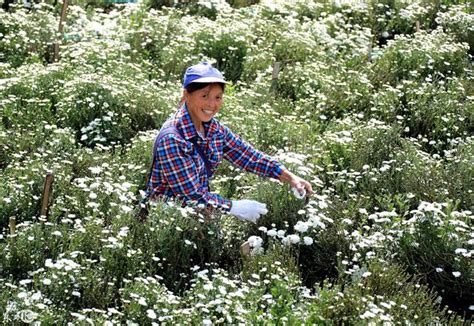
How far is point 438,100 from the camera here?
785cm

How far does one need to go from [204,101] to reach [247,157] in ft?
1.72

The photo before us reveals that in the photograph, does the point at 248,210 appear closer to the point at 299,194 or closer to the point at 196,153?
the point at 299,194

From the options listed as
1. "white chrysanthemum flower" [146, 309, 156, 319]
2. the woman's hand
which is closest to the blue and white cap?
the woman's hand

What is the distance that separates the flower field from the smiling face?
0.58m

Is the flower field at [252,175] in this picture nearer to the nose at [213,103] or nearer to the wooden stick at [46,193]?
the wooden stick at [46,193]

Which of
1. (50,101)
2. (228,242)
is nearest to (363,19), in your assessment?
(50,101)

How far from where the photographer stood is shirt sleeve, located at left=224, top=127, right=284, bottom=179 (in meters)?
5.89

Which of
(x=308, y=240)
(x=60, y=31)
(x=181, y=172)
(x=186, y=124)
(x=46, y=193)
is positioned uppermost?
(x=186, y=124)

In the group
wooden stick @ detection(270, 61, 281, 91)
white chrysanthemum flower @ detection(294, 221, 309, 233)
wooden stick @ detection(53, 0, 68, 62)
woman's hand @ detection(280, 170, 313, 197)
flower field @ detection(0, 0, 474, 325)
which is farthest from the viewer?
wooden stick @ detection(53, 0, 68, 62)

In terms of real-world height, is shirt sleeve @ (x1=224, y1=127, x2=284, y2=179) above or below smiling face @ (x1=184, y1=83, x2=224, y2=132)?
below

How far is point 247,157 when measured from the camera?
5949mm

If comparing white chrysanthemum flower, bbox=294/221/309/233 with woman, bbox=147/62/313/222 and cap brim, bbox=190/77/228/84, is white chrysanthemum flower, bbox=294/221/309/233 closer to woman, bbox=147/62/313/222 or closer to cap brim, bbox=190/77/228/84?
woman, bbox=147/62/313/222

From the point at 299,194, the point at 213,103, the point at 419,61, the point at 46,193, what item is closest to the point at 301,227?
the point at 299,194

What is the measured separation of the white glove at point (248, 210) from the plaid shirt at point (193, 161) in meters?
0.05
